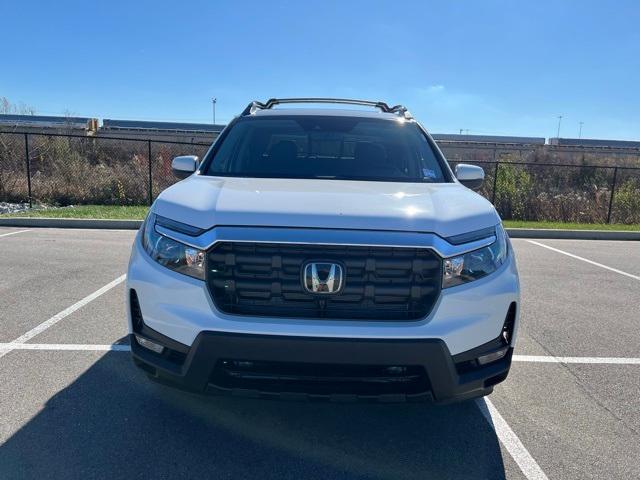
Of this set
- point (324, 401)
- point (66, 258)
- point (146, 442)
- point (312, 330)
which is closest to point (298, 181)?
point (312, 330)

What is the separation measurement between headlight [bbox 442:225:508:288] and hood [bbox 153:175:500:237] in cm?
13

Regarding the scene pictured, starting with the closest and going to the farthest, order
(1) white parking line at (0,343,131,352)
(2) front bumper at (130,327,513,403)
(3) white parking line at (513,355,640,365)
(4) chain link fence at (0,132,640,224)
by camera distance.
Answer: (2) front bumper at (130,327,513,403), (1) white parking line at (0,343,131,352), (3) white parking line at (513,355,640,365), (4) chain link fence at (0,132,640,224)

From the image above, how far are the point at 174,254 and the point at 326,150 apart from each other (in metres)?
1.84

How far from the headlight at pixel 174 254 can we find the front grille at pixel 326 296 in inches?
2.9

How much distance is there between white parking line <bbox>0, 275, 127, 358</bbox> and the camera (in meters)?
4.07

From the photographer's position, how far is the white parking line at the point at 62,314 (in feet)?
13.3

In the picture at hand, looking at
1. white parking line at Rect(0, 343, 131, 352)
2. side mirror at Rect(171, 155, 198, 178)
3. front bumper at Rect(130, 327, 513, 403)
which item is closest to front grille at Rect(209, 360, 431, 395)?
front bumper at Rect(130, 327, 513, 403)

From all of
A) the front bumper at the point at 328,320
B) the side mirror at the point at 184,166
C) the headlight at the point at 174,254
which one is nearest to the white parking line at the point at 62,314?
the side mirror at the point at 184,166

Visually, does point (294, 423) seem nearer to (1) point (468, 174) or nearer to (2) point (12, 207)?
(1) point (468, 174)

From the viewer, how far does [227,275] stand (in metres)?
2.41

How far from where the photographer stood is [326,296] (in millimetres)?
2369

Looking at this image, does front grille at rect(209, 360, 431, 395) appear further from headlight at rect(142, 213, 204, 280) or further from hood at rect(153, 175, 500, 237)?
hood at rect(153, 175, 500, 237)

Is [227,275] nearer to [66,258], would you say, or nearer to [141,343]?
[141,343]

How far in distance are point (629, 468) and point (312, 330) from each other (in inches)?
73.5
